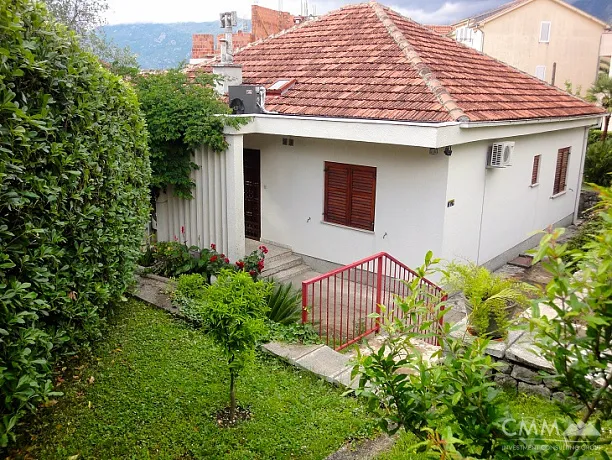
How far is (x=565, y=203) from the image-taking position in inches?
679

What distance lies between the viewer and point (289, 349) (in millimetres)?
7090

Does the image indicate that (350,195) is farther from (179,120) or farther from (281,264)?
(179,120)

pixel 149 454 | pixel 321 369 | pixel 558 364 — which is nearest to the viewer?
pixel 558 364

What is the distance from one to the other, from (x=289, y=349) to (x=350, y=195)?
5247mm

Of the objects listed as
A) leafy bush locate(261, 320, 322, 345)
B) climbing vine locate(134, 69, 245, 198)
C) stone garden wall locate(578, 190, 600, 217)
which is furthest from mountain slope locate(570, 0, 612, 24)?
leafy bush locate(261, 320, 322, 345)

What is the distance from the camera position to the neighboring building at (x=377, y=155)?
1040cm

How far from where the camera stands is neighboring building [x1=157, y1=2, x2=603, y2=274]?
10.4 meters

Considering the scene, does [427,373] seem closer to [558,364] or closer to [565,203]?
[558,364]

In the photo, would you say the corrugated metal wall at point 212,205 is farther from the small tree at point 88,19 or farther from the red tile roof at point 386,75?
the small tree at point 88,19

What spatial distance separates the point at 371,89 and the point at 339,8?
6.16 m

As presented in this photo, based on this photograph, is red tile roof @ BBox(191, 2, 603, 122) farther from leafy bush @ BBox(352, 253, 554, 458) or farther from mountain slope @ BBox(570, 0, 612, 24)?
mountain slope @ BBox(570, 0, 612, 24)

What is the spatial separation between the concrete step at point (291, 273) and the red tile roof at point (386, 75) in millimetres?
3599

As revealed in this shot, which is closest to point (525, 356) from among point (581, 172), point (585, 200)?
point (581, 172)

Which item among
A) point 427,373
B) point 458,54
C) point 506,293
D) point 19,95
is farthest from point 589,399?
point 458,54
